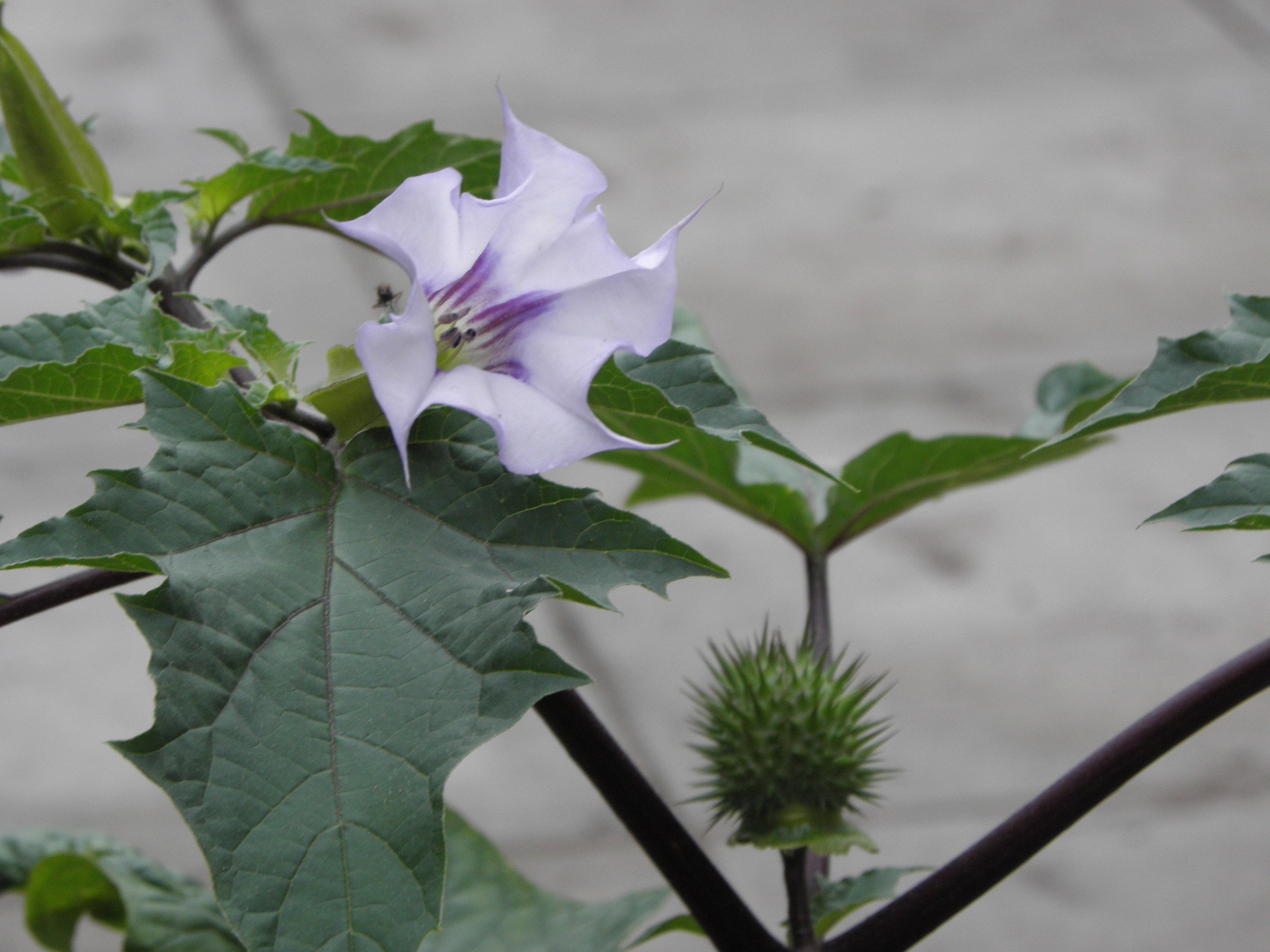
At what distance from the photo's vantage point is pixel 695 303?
1.77m

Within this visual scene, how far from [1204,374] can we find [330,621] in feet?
0.68

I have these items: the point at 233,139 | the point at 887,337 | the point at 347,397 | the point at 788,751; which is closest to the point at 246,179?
the point at 233,139

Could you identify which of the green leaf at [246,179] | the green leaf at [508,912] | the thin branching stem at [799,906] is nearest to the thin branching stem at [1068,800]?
the thin branching stem at [799,906]

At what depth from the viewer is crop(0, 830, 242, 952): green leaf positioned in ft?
1.48

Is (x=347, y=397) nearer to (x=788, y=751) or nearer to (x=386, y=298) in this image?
(x=386, y=298)

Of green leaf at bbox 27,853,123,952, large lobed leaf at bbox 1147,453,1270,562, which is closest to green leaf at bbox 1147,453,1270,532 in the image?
large lobed leaf at bbox 1147,453,1270,562

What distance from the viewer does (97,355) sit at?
30cm

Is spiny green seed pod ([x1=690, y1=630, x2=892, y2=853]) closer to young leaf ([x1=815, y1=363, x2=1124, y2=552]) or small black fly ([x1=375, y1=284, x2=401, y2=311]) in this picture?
young leaf ([x1=815, y1=363, x2=1124, y2=552])

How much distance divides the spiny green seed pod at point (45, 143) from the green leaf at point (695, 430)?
0.16 meters

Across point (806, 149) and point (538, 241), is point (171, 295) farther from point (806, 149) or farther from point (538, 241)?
point (806, 149)

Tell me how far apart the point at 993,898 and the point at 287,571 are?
1.06 metres

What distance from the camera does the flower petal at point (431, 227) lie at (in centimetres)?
27

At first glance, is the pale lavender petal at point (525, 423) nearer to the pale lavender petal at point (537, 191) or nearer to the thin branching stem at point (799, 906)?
the pale lavender petal at point (537, 191)

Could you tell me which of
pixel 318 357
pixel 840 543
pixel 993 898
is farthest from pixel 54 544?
pixel 318 357
